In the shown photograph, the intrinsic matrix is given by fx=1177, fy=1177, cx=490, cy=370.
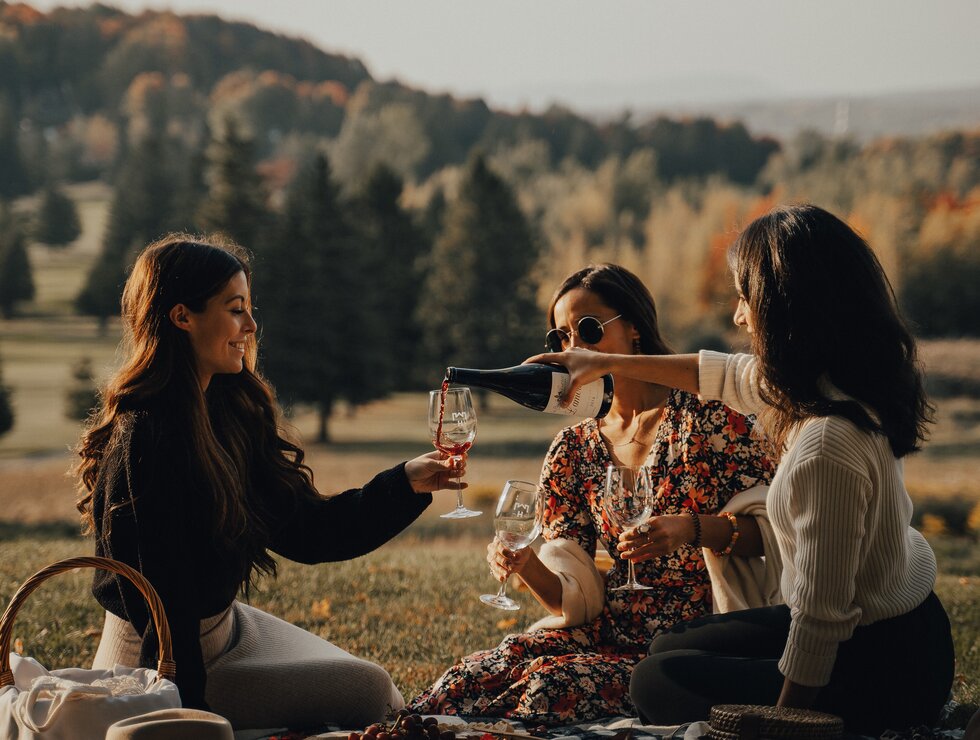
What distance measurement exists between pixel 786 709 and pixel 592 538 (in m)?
1.73

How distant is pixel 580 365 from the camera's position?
435 centimetres


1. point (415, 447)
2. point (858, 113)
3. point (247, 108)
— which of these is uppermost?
point (858, 113)

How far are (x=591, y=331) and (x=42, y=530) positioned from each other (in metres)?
17.2

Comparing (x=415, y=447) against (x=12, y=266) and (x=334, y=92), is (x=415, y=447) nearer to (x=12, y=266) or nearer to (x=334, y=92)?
(x=12, y=266)

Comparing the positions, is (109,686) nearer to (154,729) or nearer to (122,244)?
(154,729)

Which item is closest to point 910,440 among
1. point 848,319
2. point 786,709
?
point 848,319

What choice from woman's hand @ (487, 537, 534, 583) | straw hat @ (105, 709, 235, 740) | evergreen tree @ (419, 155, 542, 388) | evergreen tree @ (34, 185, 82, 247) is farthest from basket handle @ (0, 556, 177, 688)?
evergreen tree @ (34, 185, 82, 247)

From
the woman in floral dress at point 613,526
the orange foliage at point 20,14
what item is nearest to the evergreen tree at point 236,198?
the orange foliage at point 20,14

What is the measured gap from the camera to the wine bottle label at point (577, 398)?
436cm

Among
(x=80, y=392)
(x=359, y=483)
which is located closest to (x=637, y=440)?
(x=359, y=483)

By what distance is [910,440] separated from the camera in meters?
3.34

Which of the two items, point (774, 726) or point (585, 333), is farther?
point (585, 333)

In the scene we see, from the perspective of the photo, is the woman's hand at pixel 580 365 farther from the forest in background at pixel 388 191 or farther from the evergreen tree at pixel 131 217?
the evergreen tree at pixel 131 217

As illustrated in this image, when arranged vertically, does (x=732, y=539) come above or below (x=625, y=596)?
above
